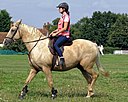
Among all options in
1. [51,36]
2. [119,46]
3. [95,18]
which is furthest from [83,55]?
[95,18]

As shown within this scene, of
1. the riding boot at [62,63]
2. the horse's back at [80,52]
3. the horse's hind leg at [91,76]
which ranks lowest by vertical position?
the horse's hind leg at [91,76]

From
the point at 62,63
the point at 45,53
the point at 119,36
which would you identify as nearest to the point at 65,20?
the point at 45,53

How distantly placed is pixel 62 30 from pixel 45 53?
92 cm

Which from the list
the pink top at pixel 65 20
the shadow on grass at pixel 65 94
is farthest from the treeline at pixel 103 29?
the pink top at pixel 65 20

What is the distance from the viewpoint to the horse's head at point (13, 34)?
42.2ft

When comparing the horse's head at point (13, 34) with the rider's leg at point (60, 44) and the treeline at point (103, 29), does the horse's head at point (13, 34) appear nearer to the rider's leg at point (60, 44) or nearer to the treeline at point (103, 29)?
the rider's leg at point (60, 44)

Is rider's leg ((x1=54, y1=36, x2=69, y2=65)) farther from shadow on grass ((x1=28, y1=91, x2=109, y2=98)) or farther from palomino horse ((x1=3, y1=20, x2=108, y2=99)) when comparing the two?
shadow on grass ((x1=28, y1=91, x2=109, y2=98))

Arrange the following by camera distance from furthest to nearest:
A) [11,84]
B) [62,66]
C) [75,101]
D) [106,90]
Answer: [11,84], [106,90], [62,66], [75,101]

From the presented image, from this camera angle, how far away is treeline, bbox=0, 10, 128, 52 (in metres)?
124

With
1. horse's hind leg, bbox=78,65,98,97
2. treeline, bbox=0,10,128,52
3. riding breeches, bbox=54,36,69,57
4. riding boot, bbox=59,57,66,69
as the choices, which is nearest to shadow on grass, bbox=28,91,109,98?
horse's hind leg, bbox=78,65,98,97

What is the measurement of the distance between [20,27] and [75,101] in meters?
3.22

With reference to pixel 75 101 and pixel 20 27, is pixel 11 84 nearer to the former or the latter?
pixel 20 27

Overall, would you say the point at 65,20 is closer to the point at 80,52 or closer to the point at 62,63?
the point at 80,52

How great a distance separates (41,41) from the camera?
13.0m
